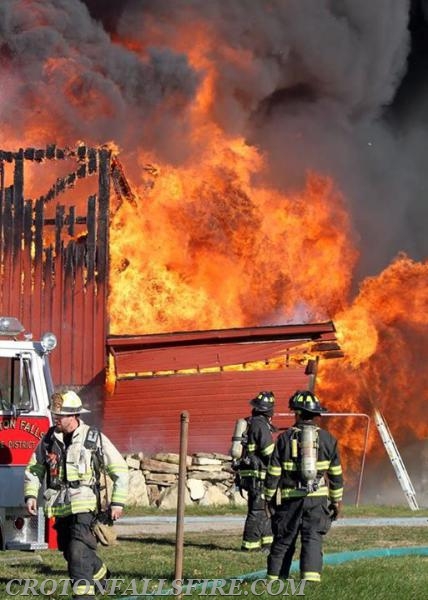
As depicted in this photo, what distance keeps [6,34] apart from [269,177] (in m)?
8.02

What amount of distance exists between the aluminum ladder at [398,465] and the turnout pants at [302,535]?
38.6 feet

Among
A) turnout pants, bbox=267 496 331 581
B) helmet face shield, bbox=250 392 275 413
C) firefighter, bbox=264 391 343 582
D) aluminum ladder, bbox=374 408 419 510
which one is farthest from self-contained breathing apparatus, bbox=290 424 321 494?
aluminum ladder, bbox=374 408 419 510

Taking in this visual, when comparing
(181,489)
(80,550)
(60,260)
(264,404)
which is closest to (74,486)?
(80,550)

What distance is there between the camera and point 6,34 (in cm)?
2984

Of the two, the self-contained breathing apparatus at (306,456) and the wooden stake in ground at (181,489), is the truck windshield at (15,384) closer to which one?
the self-contained breathing apparatus at (306,456)

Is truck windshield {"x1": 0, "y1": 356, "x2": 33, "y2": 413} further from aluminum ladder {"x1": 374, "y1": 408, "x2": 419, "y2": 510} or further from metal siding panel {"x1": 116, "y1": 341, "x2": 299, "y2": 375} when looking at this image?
aluminum ladder {"x1": 374, "y1": 408, "x2": 419, "y2": 510}

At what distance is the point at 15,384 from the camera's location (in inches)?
518

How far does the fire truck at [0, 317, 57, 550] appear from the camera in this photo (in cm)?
1253

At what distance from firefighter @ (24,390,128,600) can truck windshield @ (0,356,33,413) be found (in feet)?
11.4

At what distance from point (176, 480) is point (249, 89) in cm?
1428

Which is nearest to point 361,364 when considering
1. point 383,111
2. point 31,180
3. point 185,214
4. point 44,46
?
point 185,214

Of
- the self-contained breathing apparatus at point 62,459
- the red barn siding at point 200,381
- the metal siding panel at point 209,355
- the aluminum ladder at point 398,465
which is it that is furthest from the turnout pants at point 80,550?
the metal siding panel at point 209,355

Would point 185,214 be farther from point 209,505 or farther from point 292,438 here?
point 292,438

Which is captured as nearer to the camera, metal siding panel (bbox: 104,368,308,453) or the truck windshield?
the truck windshield
